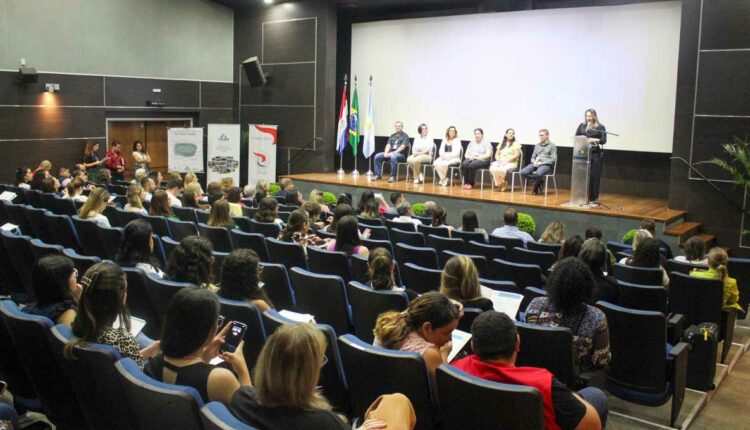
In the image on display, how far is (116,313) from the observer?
110 inches

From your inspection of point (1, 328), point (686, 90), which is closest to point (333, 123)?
point (686, 90)

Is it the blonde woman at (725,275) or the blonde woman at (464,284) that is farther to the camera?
the blonde woman at (725,275)

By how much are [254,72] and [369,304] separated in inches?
458

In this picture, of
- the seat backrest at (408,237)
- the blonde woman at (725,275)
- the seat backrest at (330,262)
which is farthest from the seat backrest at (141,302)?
the blonde woman at (725,275)

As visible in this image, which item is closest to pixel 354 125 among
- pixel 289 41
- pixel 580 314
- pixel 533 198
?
pixel 289 41

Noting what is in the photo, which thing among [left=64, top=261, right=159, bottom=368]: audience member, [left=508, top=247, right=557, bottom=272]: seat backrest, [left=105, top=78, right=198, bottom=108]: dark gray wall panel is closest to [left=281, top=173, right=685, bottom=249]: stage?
[left=508, top=247, right=557, bottom=272]: seat backrest

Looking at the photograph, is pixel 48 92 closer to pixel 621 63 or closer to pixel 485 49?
pixel 485 49

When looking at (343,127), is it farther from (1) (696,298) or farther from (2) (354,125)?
(1) (696,298)

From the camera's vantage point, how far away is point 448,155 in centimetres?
1195

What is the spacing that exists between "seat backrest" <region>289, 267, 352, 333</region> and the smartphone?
4.46 ft

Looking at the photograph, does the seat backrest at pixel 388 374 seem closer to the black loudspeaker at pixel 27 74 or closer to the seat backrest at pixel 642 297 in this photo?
the seat backrest at pixel 642 297

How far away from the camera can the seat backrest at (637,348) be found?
12.3 feet

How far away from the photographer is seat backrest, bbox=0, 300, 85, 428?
2.86 m

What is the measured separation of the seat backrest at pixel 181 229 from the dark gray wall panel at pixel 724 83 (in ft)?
23.9
